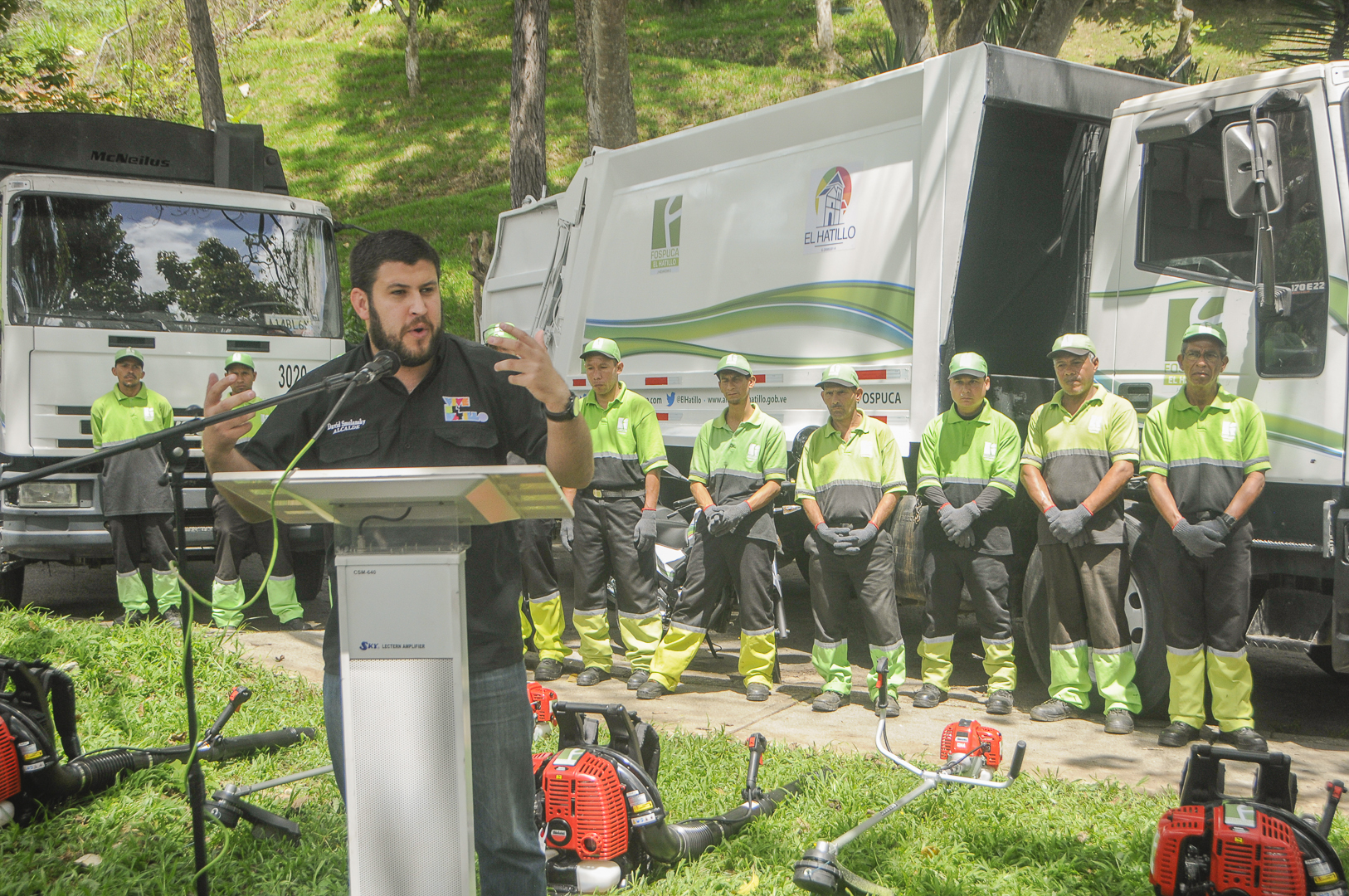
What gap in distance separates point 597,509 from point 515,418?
4.21 m

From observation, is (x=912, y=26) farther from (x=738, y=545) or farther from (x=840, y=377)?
(x=738, y=545)

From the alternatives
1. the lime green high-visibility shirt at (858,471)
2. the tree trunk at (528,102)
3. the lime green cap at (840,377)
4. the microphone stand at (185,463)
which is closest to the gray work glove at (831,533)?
the lime green high-visibility shirt at (858,471)

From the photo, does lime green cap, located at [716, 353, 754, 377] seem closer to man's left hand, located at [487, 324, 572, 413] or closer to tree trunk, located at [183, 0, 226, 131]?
man's left hand, located at [487, 324, 572, 413]

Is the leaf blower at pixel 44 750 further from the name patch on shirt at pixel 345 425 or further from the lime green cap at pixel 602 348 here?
the lime green cap at pixel 602 348

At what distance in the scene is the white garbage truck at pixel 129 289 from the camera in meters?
7.88

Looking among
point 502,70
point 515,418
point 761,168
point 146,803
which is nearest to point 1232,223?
point 761,168

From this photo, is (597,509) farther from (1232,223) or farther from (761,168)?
(1232,223)

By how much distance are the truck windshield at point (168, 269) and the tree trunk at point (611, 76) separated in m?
3.34

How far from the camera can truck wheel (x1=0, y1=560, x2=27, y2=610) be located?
8289 millimetres

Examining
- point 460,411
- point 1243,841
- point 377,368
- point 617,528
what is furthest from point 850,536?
point 377,368

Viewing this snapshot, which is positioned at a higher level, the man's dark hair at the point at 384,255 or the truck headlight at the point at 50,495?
the man's dark hair at the point at 384,255

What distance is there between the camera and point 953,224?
6.01 meters

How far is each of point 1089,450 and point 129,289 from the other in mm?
6756

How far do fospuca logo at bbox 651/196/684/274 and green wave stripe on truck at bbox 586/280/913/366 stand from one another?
38 cm
